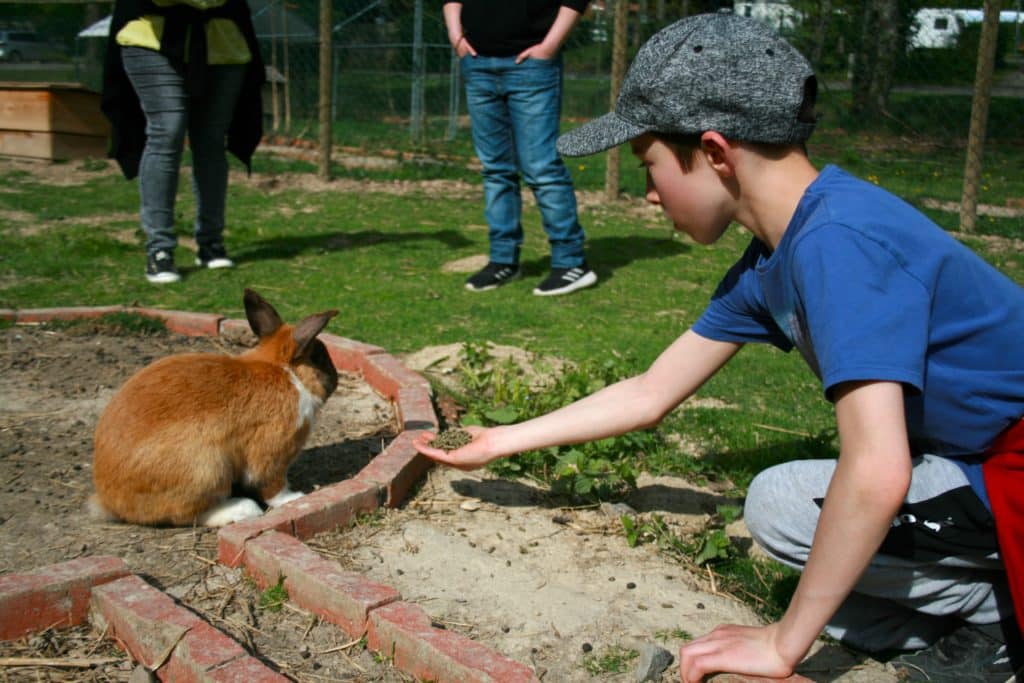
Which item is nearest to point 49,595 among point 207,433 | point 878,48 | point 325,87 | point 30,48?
point 207,433

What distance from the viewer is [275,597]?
2963mm

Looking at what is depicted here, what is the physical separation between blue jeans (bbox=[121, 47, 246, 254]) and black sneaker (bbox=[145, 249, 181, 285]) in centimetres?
4

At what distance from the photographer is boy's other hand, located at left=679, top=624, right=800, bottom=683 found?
7.35 ft

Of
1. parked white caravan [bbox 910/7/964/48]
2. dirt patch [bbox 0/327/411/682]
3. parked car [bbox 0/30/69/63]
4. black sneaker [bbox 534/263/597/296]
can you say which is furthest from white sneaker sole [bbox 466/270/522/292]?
parked car [bbox 0/30/69/63]

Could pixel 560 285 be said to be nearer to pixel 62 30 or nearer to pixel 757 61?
pixel 757 61

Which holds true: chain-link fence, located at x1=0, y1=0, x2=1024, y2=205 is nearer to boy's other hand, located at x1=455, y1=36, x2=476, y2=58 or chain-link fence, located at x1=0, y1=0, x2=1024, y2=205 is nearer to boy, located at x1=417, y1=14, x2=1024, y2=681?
boy's other hand, located at x1=455, y1=36, x2=476, y2=58

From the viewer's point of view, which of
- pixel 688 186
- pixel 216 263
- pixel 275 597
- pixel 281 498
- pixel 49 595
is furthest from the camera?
pixel 216 263

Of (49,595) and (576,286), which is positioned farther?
(576,286)

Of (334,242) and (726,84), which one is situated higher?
(726,84)

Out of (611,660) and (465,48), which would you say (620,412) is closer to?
(611,660)

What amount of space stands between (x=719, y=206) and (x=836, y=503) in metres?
0.72

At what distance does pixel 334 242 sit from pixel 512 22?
244 cm

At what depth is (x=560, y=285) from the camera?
6703 mm

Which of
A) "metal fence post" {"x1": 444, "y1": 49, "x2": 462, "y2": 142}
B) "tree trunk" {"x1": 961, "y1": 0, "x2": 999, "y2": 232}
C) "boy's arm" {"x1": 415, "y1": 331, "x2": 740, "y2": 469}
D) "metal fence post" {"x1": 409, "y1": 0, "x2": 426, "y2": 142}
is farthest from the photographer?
"metal fence post" {"x1": 444, "y1": 49, "x2": 462, "y2": 142}
